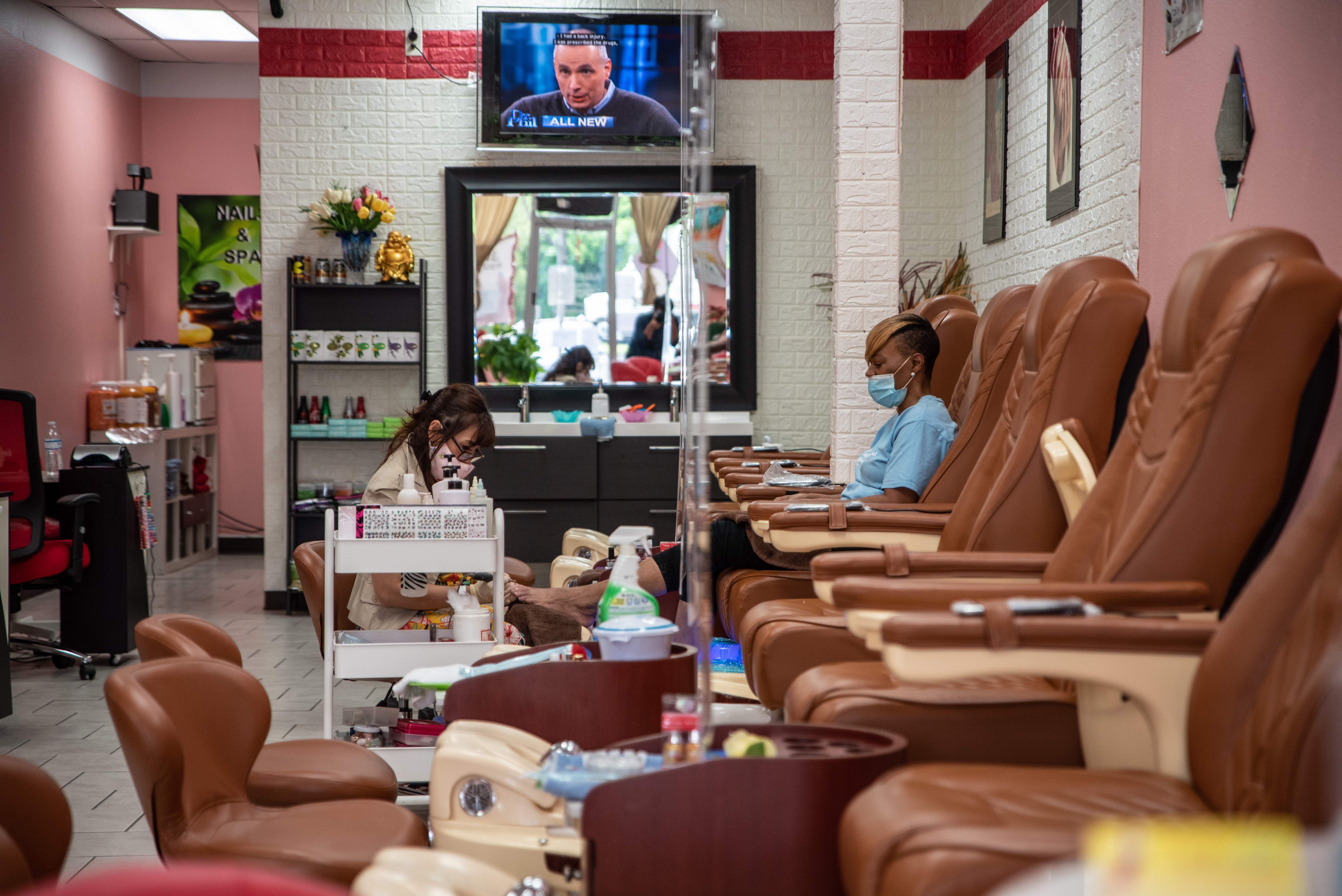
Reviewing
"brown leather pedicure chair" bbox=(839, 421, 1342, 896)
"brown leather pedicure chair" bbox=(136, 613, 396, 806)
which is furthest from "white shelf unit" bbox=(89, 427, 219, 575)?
"brown leather pedicure chair" bbox=(839, 421, 1342, 896)

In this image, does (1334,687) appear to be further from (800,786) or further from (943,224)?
(943,224)

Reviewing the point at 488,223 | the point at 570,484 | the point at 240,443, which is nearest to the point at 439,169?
the point at 488,223

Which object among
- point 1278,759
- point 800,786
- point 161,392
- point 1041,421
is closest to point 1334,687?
point 1278,759

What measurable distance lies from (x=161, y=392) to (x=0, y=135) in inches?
73.3

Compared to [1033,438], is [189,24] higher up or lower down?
higher up

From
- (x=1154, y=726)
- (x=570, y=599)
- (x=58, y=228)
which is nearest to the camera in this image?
(x=1154, y=726)

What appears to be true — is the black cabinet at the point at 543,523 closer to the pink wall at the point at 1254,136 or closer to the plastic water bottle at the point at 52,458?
the plastic water bottle at the point at 52,458

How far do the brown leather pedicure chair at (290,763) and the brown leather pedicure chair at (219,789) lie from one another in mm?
59

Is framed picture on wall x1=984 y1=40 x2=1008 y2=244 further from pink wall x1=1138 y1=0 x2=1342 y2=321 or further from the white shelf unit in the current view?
the white shelf unit

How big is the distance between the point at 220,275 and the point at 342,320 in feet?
8.82

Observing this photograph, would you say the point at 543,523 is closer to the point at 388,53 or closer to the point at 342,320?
the point at 342,320

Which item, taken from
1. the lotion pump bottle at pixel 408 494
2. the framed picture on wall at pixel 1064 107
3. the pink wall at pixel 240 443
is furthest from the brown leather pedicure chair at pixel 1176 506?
the pink wall at pixel 240 443

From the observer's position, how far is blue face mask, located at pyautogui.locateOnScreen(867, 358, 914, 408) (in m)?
3.60

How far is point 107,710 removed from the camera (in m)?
4.26
